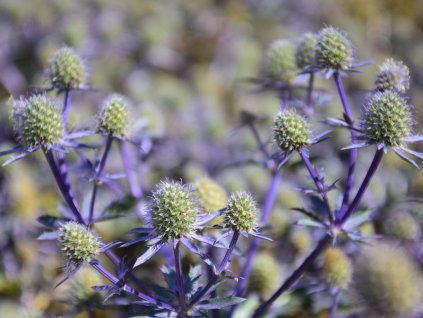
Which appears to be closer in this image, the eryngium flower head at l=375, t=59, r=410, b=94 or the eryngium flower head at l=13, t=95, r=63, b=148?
the eryngium flower head at l=13, t=95, r=63, b=148

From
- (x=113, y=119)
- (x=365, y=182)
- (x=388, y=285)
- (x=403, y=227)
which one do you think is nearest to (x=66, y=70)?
(x=113, y=119)

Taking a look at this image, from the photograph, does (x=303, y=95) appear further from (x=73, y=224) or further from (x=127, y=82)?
(x=73, y=224)

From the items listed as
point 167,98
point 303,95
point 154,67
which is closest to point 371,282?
point 303,95

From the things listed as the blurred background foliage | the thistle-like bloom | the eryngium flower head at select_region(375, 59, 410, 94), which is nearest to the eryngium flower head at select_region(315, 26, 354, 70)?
the eryngium flower head at select_region(375, 59, 410, 94)

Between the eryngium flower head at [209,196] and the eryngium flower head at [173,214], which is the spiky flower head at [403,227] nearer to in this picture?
the eryngium flower head at [209,196]

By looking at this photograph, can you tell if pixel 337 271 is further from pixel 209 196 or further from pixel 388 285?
pixel 209 196

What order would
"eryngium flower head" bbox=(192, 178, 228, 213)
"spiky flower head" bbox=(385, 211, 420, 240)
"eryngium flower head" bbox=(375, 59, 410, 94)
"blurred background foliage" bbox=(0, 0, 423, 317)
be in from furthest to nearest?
"blurred background foliage" bbox=(0, 0, 423, 317), "spiky flower head" bbox=(385, 211, 420, 240), "eryngium flower head" bbox=(192, 178, 228, 213), "eryngium flower head" bbox=(375, 59, 410, 94)

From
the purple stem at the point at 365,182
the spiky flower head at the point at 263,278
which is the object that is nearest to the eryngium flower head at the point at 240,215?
the purple stem at the point at 365,182

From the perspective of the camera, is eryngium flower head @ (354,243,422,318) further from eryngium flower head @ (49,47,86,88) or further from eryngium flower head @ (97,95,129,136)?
eryngium flower head @ (49,47,86,88)
